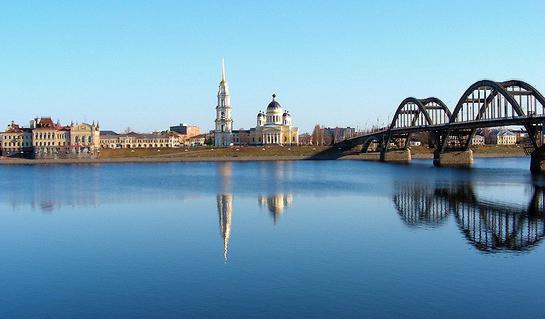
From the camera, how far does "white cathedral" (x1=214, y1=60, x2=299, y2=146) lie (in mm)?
128125

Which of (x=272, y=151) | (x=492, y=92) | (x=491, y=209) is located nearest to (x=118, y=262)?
(x=491, y=209)

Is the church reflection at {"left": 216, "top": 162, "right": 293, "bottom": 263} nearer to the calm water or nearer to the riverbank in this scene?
the calm water

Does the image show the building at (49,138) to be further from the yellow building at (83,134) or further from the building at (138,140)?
the building at (138,140)

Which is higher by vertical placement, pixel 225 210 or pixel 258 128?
pixel 258 128

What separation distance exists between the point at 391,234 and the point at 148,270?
967 centimetres

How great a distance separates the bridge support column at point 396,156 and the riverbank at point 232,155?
19.5 feet

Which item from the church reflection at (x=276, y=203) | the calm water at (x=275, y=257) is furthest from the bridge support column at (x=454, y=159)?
the church reflection at (x=276, y=203)

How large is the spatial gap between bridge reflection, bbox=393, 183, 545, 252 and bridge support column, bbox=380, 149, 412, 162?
54012mm

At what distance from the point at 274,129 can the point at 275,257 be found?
4489 inches

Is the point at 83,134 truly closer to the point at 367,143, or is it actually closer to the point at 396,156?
the point at 367,143

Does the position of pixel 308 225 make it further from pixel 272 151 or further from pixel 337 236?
pixel 272 151

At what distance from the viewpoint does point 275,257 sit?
19.6 meters

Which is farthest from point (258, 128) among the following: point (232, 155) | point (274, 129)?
point (232, 155)

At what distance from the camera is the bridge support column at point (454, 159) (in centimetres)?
7534
